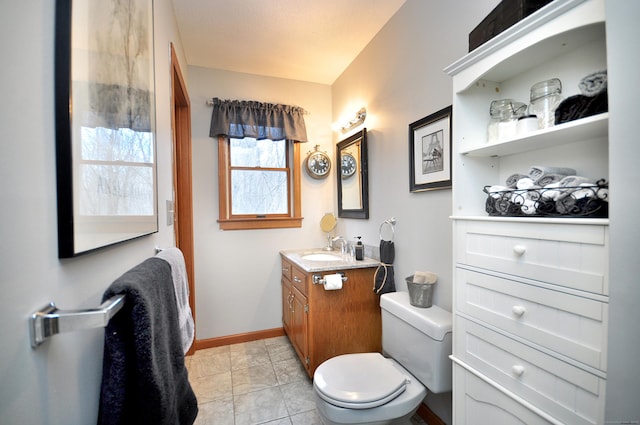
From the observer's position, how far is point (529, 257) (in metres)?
0.87

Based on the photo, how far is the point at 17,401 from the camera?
0.39 m

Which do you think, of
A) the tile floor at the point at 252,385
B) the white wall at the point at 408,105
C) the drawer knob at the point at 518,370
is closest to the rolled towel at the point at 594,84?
the white wall at the point at 408,105

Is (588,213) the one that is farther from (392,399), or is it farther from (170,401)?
(170,401)

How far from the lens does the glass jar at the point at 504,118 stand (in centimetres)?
103

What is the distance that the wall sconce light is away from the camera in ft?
7.63

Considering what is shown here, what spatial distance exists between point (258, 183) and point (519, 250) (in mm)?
2329

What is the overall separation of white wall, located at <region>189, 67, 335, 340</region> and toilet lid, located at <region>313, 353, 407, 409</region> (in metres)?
1.40

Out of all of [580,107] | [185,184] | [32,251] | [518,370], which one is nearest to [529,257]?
[518,370]

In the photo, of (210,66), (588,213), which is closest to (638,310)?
(588,213)

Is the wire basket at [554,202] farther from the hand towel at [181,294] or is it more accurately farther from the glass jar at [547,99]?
the hand towel at [181,294]

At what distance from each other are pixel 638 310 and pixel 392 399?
1.00m

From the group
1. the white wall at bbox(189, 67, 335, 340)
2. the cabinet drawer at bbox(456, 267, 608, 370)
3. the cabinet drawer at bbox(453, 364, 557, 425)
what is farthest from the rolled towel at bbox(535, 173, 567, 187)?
the white wall at bbox(189, 67, 335, 340)

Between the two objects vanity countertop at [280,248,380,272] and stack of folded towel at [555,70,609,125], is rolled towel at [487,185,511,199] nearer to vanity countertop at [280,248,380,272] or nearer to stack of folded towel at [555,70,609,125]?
stack of folded towel at [555,70,609,125]

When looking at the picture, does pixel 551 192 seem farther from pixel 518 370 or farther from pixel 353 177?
pixel 353 177
